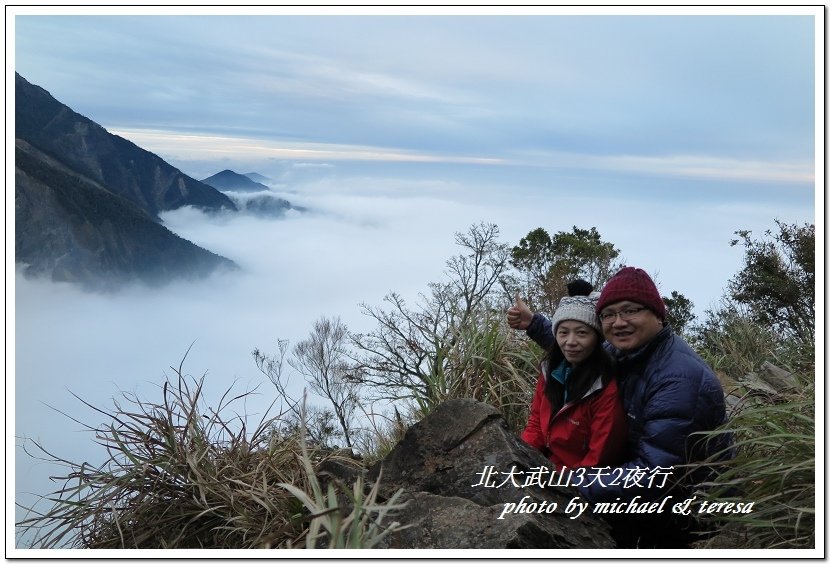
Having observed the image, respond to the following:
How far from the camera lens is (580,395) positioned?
383 cm

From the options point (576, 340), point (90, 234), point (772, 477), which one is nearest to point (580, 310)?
point (576, 340)

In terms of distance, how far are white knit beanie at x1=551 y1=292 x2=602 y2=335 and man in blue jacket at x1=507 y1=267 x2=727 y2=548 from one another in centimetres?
6

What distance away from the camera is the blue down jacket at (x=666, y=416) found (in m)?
3.60

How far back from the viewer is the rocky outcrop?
3.24 m

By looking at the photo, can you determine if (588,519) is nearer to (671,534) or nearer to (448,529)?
(671,534)

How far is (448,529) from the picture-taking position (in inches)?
129

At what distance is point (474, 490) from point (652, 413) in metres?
0.90

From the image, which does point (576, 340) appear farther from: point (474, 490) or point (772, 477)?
point (772, 477)

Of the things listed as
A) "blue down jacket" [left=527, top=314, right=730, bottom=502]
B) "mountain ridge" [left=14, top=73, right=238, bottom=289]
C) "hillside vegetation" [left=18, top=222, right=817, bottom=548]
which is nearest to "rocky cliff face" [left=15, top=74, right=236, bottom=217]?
"mountain ridge" [left=14, top=73, right=238, bottom=289]

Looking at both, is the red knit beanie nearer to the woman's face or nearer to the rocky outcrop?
the woman's face

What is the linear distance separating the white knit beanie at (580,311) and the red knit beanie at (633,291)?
0.31 ft

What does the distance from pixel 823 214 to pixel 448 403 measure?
2090mm
